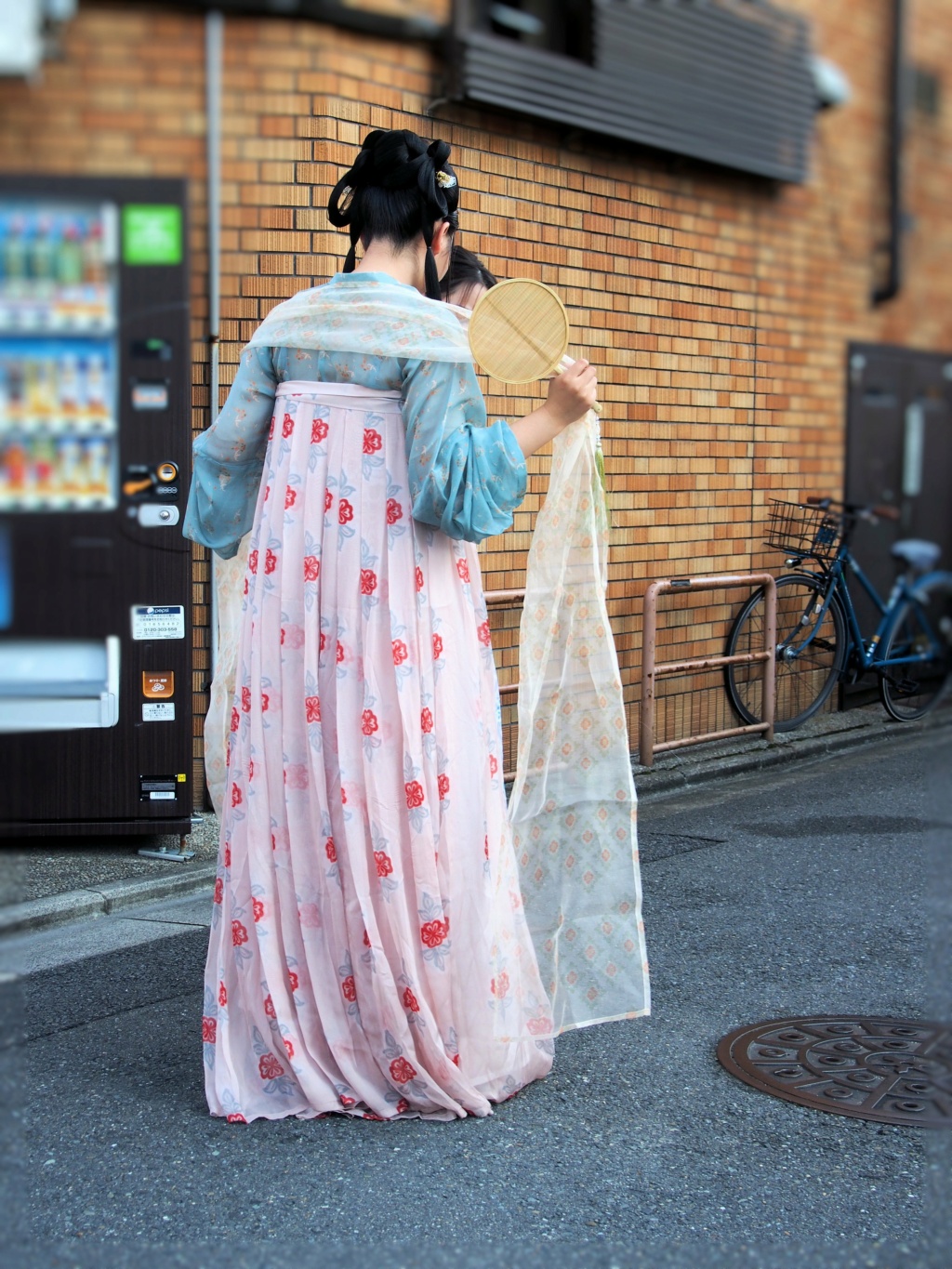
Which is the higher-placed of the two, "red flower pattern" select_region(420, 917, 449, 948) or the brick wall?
the brick wall

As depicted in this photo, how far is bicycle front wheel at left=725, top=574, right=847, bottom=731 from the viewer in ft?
24.8

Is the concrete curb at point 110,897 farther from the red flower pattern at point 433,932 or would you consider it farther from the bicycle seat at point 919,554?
the bicycle seat at point 919,554

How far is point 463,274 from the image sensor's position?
3084 mm

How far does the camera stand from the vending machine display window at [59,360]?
0.96m

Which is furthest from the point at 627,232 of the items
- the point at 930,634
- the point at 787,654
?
the point at 930,634

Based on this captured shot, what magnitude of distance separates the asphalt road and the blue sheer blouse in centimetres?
103

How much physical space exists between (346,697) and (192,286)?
1.73 metres

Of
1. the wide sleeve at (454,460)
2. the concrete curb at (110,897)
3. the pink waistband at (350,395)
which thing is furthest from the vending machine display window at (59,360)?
the concrete curb at (110,897)

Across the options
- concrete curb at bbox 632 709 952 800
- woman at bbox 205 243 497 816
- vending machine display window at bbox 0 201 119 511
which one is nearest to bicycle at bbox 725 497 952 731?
concrete curb at bbox 632 709 952 800

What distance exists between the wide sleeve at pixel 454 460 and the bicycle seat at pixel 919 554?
1571 mm

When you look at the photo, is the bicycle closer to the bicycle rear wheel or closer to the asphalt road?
the asphalt road

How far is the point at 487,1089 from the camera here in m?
2.89

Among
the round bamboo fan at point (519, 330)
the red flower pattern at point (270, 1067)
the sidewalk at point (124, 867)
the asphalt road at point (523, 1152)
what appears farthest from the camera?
the sidewalk at point (124, 867)

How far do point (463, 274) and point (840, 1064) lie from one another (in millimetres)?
1986
